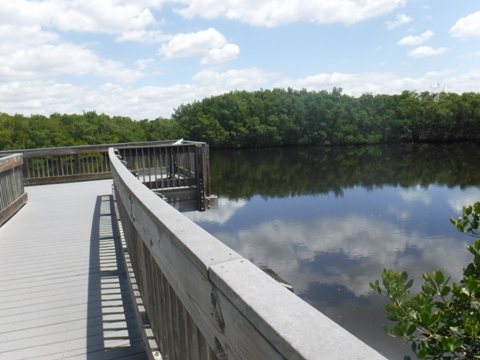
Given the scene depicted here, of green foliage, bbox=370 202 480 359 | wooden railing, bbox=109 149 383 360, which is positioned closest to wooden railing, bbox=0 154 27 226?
wooden railing, bbox=109 149 383 360

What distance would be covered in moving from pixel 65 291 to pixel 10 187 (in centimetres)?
473

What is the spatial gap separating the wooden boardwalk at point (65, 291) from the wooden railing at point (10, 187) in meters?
0.25

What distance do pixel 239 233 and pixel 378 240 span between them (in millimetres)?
9345

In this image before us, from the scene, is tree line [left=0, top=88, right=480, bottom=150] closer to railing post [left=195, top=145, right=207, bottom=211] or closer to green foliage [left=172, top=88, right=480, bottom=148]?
green foliage [left=172, top=88, right=480, bottom=148]

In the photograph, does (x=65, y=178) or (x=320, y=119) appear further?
(x=320, y=119)

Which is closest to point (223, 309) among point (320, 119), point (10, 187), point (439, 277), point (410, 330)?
point (410, 330)

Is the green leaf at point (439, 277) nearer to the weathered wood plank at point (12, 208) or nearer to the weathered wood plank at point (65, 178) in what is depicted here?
the weathered wood plank at point (12, 208)

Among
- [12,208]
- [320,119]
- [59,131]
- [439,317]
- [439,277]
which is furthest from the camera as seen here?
[320,119]

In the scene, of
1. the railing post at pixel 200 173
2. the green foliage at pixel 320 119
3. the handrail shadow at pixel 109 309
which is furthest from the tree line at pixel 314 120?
the handrail shadow at pixel 109 309

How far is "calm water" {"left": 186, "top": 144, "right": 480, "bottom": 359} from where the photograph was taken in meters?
20.8

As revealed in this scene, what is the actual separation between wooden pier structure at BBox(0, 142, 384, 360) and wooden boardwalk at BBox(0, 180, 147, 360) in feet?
0.04

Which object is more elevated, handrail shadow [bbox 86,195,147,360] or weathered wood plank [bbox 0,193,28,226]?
weathered wood plank [bbox 0,193,28,226]

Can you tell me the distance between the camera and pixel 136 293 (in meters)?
3.38

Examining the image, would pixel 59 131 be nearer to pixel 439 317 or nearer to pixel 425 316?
pixel 439 317
